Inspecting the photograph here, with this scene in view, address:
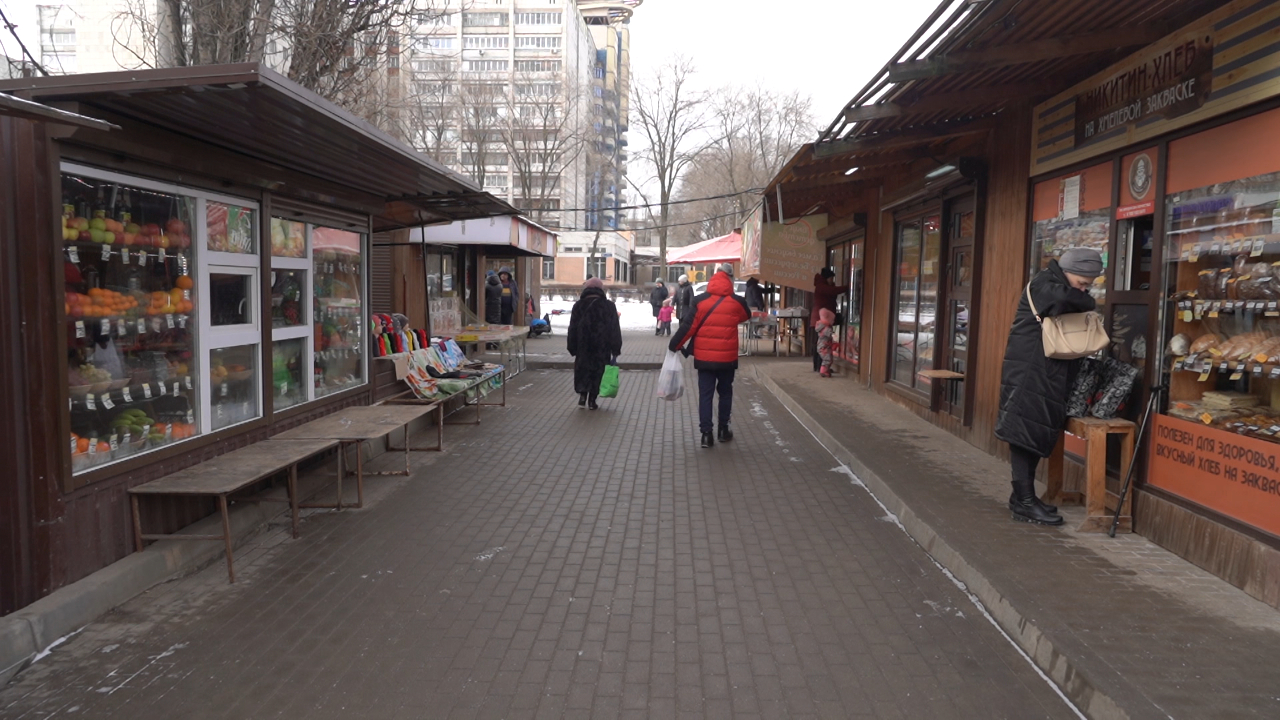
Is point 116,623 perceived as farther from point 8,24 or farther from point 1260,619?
point 1260,619

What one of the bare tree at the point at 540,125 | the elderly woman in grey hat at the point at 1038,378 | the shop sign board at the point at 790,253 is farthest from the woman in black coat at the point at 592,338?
the bare tree at the point at 540,125

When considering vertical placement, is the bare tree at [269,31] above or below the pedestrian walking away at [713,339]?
above

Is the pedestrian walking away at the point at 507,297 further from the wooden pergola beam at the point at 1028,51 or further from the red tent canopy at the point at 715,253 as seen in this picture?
the wooden pergola beam at the point at 1028,51

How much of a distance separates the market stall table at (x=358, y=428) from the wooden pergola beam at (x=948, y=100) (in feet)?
14.9

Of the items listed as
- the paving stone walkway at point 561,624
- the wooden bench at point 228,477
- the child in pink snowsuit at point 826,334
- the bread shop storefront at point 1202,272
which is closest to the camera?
the paving stone walkway at point 561,624

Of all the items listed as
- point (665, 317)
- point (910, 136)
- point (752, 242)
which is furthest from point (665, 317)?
point (910, 136)

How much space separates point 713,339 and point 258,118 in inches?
205

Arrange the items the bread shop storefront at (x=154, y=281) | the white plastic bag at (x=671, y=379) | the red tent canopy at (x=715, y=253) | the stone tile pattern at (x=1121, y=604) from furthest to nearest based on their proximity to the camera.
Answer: the red tent canopy at (x=715, y=253)
the white plastic bag at (x=671, y=379)
the bread shop storefront at (x=154, y=281)
the stone tile pattern at (x=1121, y=604)

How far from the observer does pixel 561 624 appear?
14.3 ft

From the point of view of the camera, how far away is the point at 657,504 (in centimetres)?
686

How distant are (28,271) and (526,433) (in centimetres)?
636

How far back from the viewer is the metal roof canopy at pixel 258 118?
4125 mm

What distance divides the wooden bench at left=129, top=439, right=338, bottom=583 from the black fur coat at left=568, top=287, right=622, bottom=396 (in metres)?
5.67

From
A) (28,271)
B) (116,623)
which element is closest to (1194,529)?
(116,623)
